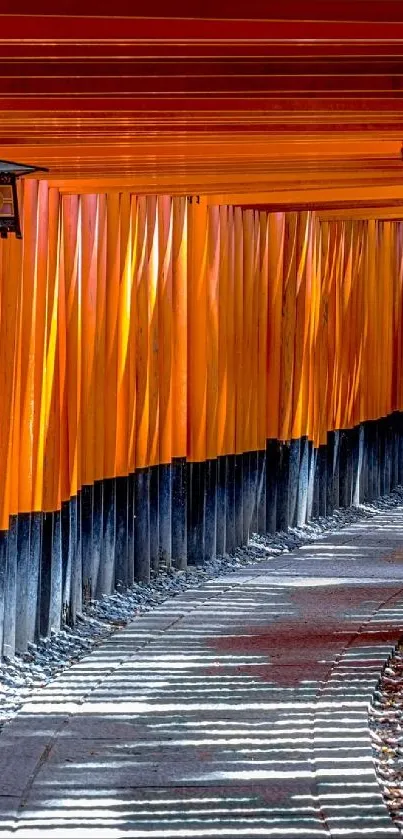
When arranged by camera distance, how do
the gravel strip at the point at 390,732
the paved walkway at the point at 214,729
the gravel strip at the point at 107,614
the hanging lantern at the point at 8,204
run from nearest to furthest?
the paved walkway at the point at 214,729, the gravel strip at the point at 390,732, the hanging lantern at the point at 8,204, the gravel strip at the point at 107,614

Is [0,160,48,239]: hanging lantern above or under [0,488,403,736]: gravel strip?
above

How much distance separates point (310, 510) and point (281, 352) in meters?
1.94

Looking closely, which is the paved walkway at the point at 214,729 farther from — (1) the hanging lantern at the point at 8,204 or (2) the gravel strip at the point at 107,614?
(1) the hanging lantern at the point at 8,204

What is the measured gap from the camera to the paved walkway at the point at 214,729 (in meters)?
6.63

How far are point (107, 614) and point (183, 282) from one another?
3.06 metres

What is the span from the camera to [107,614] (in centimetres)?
1132

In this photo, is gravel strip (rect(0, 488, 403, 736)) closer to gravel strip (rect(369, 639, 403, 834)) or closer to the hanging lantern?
gravel strip (rect(369, 639, 403, 834))

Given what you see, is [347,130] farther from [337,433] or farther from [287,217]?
[337,433]

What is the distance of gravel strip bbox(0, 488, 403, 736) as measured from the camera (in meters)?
9.29

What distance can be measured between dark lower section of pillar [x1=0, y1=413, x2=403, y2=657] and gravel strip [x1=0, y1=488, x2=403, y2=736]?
0.09 metres

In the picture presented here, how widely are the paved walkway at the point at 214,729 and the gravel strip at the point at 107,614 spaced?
0.46ft

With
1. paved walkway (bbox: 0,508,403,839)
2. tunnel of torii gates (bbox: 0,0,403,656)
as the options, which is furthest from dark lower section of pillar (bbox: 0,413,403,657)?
paved walkway (bbox: 0,508,403,839)

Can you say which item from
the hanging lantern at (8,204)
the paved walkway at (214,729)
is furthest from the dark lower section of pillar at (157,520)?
the hanging lantern at (8,204)

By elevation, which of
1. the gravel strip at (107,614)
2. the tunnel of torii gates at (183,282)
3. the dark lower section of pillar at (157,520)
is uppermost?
the tunnel of torii gates at (183,282)
